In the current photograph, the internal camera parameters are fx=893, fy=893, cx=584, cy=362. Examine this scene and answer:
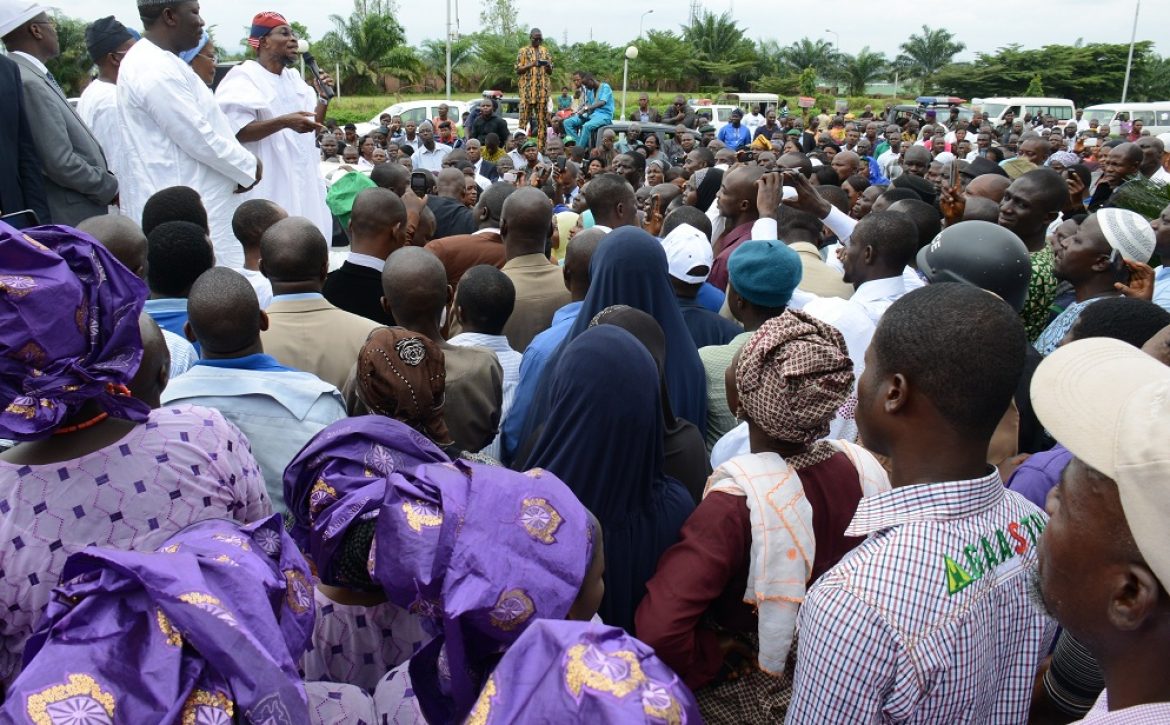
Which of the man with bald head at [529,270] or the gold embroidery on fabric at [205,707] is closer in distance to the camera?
the gold embroidery on fabric at [205,707]

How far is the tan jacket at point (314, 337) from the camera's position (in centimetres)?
358

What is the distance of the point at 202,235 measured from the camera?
12.5ft

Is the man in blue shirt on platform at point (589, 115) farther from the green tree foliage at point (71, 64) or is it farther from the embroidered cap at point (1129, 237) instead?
the green tree foliage at point (71, 64)

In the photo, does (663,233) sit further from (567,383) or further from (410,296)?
(567,383)

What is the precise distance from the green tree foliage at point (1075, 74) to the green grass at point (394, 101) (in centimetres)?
648

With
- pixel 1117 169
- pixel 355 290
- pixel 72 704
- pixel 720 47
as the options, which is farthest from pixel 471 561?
pixel 720 47

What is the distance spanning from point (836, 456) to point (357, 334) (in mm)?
2084

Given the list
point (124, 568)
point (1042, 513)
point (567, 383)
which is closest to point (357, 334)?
point (567, 383)

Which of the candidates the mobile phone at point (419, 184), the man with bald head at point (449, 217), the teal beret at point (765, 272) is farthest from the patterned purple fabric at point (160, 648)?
the mobile phone at point (419, 184)

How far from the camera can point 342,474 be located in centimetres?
209

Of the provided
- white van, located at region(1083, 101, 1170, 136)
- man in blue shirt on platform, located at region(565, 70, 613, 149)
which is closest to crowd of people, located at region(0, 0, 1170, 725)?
man in blue shirt on platform, located at region(565, 70, 613, 149)

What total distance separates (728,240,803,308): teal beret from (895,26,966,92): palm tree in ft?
245

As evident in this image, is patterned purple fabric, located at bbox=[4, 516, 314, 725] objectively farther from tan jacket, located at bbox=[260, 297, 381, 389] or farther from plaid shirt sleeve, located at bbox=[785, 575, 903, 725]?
tan jacket, located at bbox=[260, 297, 381, 389]

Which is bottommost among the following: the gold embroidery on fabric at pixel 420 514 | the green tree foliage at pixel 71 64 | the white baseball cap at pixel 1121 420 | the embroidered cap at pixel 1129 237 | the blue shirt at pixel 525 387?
the blue shirt at pixel 525 387
